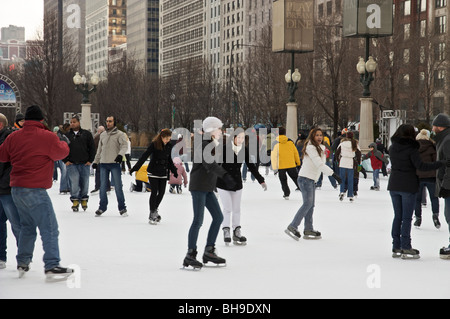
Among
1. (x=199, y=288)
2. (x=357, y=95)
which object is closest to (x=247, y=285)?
(x=199, y=288)

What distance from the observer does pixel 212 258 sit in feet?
27.3

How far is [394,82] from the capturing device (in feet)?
148

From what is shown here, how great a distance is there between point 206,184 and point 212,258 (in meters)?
0.87

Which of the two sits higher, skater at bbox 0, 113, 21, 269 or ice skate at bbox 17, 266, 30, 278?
skater at bbox 0, 113, 21, 269

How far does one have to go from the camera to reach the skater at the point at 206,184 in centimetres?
801

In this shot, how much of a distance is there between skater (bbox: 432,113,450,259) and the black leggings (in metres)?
5.23

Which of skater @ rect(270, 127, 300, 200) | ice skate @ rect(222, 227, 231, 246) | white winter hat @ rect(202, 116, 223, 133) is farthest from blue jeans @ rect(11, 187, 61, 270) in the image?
skater @ rect(270, 127, 300, 200)

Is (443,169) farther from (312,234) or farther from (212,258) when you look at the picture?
(212,258)

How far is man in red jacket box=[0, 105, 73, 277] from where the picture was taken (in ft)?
24.2

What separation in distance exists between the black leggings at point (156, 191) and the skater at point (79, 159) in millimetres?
1879

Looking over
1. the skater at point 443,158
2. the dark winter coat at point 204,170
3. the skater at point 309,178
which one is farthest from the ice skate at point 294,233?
the dark winter coat at point 204,170

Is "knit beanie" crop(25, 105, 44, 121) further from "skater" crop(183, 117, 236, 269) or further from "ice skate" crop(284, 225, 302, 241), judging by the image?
"ice skate" crop(284, 225, 302, 241)

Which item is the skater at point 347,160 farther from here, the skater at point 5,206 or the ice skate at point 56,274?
the ice skate at point 56,274
